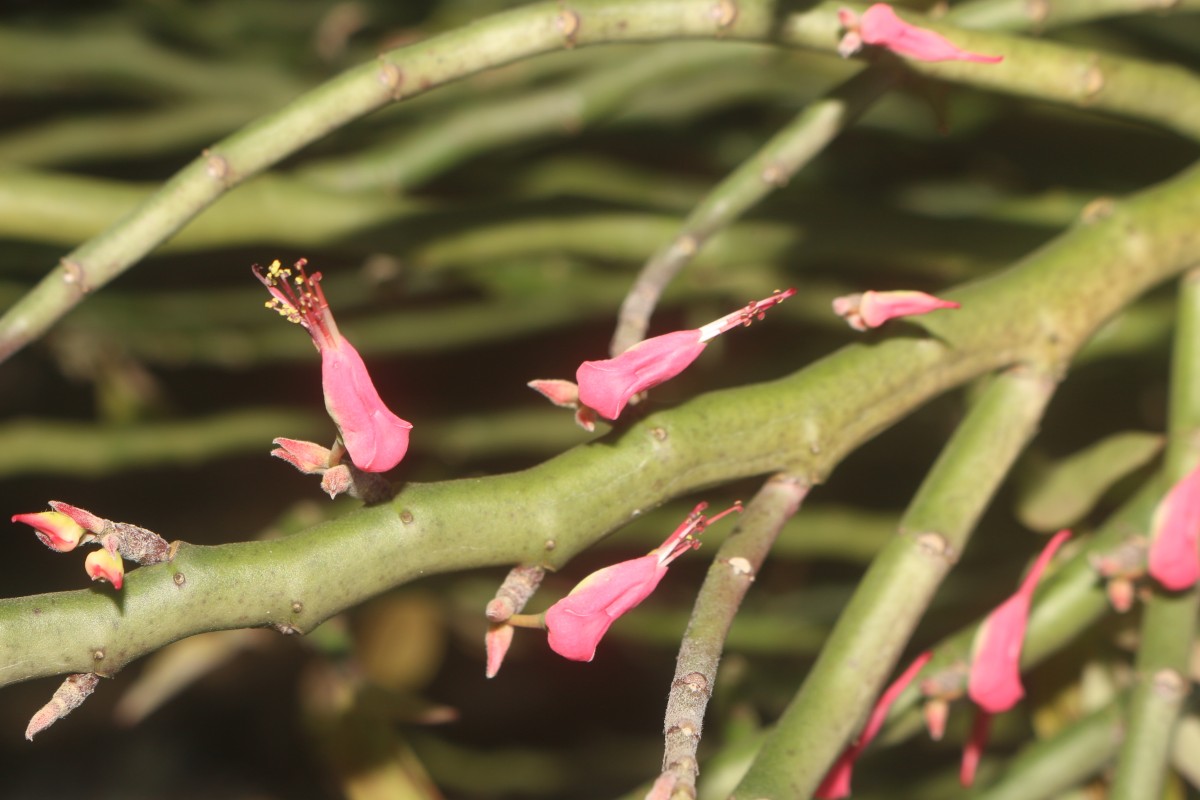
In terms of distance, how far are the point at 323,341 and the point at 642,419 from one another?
0.40ft

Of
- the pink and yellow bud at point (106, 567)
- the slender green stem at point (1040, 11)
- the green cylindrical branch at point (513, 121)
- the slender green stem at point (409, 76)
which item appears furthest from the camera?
the green cylindrical branch at point (513, 121)

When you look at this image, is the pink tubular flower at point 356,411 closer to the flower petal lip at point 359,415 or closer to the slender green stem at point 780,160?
the flower petal lip at point 359,415

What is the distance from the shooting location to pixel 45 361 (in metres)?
1.25

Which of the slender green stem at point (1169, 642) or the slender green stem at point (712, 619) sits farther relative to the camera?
the slender green stem at point (1169, 642)

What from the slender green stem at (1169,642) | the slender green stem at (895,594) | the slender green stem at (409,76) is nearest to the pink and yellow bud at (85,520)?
the slender green stem at (409,76)

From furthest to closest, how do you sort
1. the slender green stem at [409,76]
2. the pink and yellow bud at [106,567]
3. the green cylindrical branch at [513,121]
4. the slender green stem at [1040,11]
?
the green cylindrical branch at [513,121] < the slender green stem at [1040,11] < the slender green stem at [409,76] < the pink and yellow bud at [106,567]

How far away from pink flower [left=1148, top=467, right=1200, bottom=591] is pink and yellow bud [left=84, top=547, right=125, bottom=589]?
1.46ft

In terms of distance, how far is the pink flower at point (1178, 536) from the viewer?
0.56 meters

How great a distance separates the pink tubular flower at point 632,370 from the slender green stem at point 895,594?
0.45ft

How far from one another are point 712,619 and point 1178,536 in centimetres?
26

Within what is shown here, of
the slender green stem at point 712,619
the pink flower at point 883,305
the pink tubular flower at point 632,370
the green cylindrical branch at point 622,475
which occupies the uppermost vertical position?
the pink tubular flower at point 632,370

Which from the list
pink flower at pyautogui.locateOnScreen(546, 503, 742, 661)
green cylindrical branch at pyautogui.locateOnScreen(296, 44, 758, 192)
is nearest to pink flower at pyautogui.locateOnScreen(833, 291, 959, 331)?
pink flower at pyautogui.locateOnScreen(546, 503, 742, 661)

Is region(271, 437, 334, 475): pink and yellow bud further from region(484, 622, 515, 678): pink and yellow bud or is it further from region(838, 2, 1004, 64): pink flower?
region(838, 2, 1004, 64): pink flower

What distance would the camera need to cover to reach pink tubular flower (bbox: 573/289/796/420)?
0.43 metres
